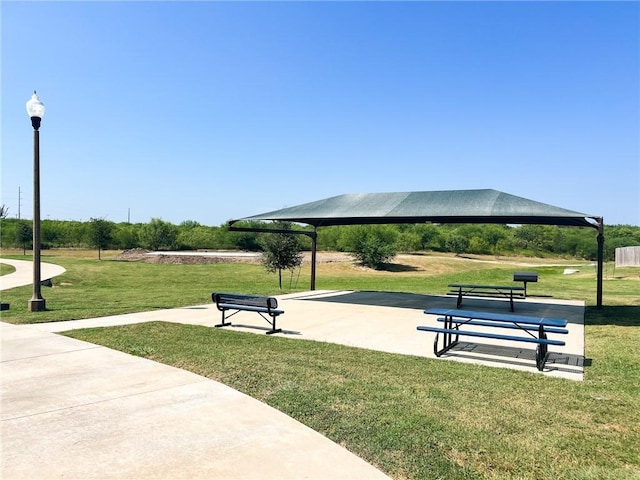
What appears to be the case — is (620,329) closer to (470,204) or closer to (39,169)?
(470,204)

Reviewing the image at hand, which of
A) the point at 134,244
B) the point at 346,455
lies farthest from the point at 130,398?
the point at 134,244

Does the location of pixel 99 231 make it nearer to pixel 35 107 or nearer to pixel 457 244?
pixel 35 107

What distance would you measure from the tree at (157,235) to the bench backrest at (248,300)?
4467cm

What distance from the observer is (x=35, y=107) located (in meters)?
10.6

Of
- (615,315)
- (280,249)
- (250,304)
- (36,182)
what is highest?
(36,182)

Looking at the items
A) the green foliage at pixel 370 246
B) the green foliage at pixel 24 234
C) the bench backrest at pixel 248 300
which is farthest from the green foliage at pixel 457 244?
the bench backrest at pixel 248 300

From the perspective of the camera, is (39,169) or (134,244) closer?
(39,169)

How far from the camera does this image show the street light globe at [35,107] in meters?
10.5

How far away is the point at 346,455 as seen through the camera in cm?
340

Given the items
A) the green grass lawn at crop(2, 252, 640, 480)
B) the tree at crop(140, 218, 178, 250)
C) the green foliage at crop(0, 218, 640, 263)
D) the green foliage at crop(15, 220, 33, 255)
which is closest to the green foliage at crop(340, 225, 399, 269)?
the green foliage at crop(0, 218, 640, 263)

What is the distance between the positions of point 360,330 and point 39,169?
8316 millimetres

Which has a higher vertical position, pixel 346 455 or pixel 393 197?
pixel 393 197

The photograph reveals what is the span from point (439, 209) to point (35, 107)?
33.5ft

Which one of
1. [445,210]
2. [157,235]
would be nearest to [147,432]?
[445,210]
